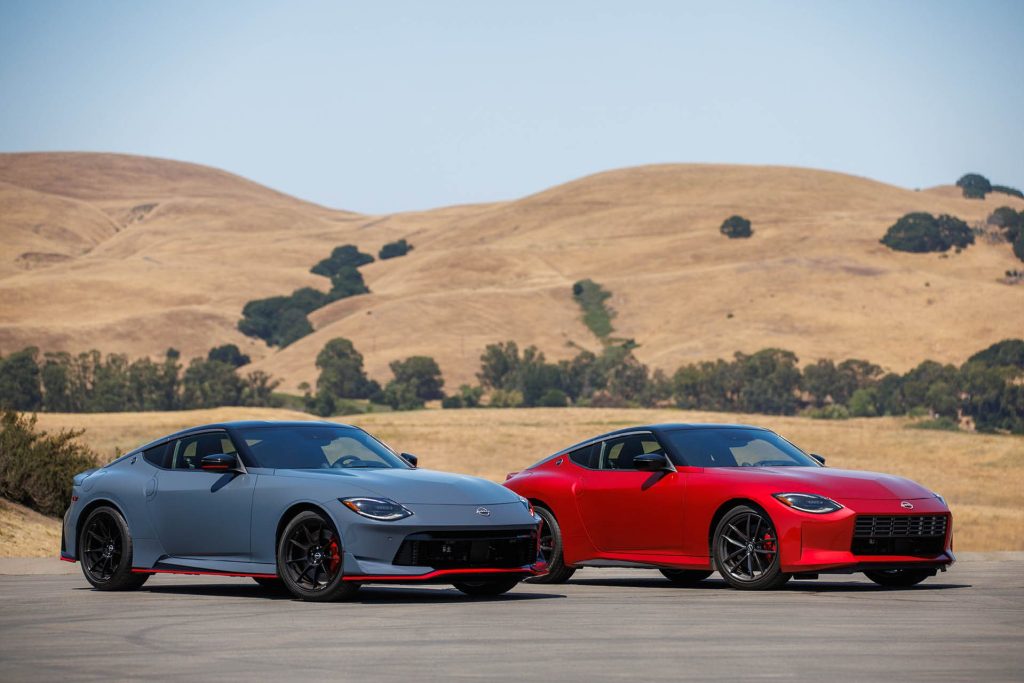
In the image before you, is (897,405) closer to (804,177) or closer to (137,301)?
(137,301)

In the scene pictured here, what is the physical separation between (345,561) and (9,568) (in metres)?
5.90

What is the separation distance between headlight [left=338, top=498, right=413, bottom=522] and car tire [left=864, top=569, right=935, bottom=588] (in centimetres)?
454

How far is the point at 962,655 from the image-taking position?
9.68 m

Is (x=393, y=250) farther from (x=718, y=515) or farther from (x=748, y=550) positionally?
(x=748, y=550)

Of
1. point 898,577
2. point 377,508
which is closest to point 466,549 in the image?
point 377,508

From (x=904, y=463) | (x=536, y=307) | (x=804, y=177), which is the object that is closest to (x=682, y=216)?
(x=804, y=177)

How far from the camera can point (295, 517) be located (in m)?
13.1

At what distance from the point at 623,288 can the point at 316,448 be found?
133089mm

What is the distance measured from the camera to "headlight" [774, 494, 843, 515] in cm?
1405

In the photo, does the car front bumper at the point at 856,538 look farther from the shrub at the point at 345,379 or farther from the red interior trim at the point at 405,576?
the shrub at the point at 345,379

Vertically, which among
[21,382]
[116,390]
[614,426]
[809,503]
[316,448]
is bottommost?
[116,390]

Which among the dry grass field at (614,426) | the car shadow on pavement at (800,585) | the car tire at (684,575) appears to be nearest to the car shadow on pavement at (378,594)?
the car shadow on pavement at (800,585)

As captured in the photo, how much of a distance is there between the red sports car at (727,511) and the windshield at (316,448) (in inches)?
85.3

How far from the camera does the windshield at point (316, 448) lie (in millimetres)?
13797
